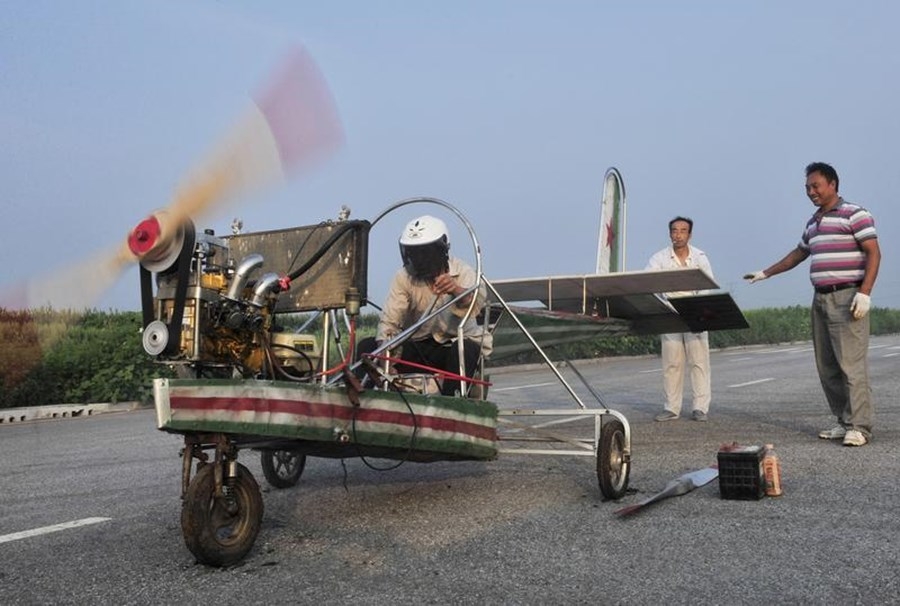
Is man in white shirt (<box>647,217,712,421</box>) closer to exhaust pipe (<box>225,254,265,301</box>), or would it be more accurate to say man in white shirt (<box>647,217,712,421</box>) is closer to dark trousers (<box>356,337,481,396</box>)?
dark trousers (<box>356,337,481,396</box>)

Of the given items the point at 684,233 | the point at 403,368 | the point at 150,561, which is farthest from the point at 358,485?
the point at 684,233

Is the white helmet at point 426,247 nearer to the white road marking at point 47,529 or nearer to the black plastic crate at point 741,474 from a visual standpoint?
the black plastic crate at point 741,474

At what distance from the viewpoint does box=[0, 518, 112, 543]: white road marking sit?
15.3 feet

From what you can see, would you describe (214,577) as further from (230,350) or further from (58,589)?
(230,350)

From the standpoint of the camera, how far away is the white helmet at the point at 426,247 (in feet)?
17.6

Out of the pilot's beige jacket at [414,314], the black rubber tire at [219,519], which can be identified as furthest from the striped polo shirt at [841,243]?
the black rubber tire at [219,519]

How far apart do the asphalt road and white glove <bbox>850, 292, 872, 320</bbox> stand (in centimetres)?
109

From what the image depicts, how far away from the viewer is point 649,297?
6996 mm

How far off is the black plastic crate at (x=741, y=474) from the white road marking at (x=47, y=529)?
3738 mm

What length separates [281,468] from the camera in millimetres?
5953

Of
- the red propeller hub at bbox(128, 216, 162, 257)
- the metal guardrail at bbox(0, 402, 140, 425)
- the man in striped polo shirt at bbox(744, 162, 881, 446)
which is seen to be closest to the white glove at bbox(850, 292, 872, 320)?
the man in striped polo shirt at bbox(744, 162, 881, 446)

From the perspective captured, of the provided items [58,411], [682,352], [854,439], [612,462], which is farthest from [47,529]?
[58,411]

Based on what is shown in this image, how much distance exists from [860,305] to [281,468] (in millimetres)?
4746

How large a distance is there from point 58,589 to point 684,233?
25.6 feet
